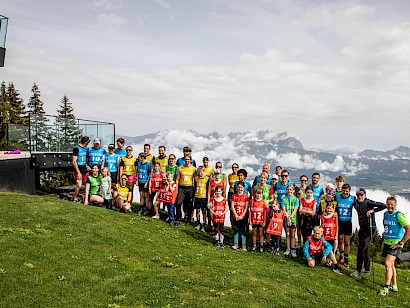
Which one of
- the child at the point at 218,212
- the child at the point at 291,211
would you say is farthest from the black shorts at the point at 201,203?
the child at the point at 291,211

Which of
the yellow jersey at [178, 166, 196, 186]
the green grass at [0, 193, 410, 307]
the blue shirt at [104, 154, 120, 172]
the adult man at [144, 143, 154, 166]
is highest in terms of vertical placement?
the adult man at [144, 143, 154, 166]

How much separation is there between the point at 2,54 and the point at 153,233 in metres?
20.8

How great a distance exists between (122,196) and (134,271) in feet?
30.2

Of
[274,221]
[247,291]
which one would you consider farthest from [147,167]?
[247,291]

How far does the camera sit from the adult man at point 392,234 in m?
12.9

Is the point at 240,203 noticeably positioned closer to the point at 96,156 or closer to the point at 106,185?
the point at 106,185

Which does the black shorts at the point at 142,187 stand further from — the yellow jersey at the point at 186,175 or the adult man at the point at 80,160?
the adult man at the point at 80,160

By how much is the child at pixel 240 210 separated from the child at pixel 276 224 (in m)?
1.25

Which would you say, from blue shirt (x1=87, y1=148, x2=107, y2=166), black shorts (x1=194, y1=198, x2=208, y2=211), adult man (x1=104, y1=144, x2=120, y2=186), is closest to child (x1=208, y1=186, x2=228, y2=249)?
black shorts (x1=194, y1=198, x2=208, y2=211)

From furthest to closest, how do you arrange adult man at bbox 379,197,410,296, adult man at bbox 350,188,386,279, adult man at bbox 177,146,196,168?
adult man at bbox 177,146,196,168 → adult man at bbox 350,188,386,279 → adult man at bbox 379,197,410,296

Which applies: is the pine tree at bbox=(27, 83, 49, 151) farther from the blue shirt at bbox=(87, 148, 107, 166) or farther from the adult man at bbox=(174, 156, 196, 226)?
the adult man at bbox=(174, 156, 196, 226)

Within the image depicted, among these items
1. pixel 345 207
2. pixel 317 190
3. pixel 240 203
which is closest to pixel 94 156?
pixel 240 203

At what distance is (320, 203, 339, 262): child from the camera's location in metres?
15.5

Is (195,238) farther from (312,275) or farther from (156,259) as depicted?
(312,275)
